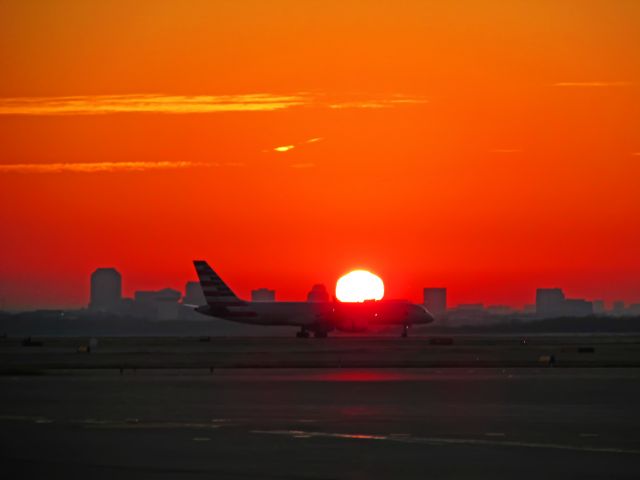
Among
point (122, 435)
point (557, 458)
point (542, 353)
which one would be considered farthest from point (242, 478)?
point (542, 353)

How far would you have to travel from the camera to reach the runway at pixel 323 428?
2606 centimetres

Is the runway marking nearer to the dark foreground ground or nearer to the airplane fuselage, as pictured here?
the dark foreground ground

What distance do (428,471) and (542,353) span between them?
7702cm

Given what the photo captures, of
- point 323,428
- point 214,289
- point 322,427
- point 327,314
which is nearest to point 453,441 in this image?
point 323,428

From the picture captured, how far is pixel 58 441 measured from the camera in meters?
31.6

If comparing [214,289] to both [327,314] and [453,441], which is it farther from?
[453,441]

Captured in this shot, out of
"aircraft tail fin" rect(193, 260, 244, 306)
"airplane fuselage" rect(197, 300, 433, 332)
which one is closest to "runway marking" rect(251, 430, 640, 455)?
"airplane fuselage" rect(197, 300, 433, 332)

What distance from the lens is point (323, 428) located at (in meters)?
34.5

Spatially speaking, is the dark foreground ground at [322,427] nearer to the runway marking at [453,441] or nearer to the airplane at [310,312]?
the runway marking at [453,441]

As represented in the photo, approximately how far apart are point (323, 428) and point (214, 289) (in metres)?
142

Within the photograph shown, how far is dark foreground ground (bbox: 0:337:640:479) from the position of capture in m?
26.1

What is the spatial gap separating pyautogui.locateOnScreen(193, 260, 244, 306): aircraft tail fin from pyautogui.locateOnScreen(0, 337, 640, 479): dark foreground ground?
111768 mm

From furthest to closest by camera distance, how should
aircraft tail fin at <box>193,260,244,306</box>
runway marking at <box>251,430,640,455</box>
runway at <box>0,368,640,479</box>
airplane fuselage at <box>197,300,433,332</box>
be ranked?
aircraft tail fin at <box>193,260,244,306</box> → airplane fuselage at <box>197,300,433,332</box> → runway marking at <box>251,430,640,455</box> → runway at <box>0,368,640,479</box>

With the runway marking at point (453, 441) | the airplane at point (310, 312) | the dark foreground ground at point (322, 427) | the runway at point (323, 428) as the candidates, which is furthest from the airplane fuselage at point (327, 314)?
the runway marking at point (453, 441)
